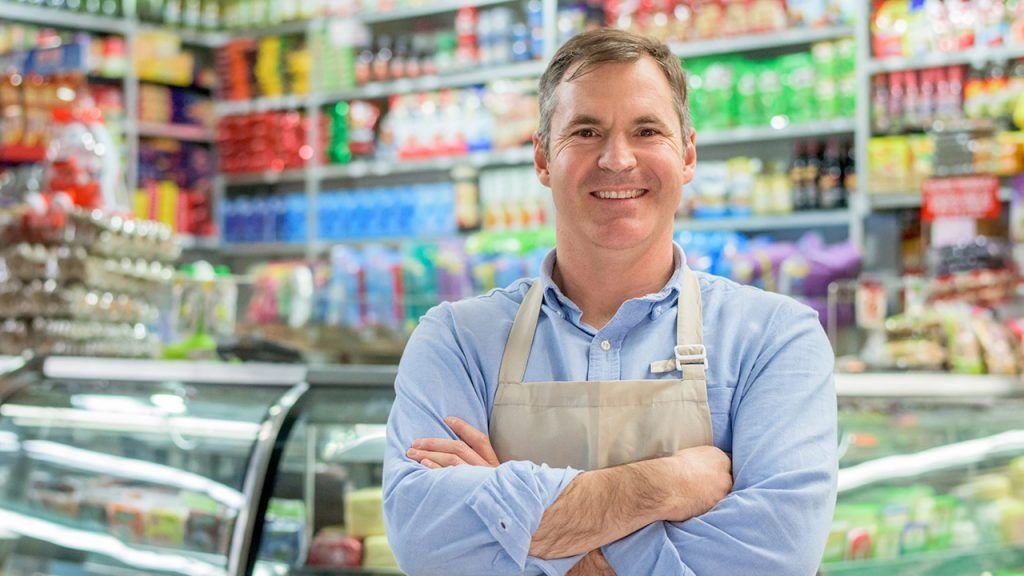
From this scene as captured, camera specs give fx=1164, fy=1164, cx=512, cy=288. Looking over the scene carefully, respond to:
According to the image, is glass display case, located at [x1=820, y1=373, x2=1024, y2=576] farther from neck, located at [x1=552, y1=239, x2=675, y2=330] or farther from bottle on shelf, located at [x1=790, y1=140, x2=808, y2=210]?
bottle on shelf, located at [x1=790, y1=140, x2=808, y2=210]

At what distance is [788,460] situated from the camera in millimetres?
1443

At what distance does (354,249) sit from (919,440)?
5.17 meters

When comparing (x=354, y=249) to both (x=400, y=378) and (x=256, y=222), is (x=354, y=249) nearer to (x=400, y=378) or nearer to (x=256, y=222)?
(x=256, y=222)

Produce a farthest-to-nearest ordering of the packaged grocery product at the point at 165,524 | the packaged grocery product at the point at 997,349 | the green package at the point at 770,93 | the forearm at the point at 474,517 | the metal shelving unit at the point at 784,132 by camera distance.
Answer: the green package at the point at 770,93 < the metal shelving unit at the point at 784,132 < the packaged grocery product at the point at 997,349 < the packaged grocery product at the point at 165,524 < the forearm at the point at 474,517

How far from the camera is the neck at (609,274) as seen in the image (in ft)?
5.28

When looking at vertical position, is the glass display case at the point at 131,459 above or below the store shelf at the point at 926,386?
below

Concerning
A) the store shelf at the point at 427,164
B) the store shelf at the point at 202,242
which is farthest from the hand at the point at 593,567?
the store shelf at the point at 202,242

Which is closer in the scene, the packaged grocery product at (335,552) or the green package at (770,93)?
the packaged grocery product at (335,552)

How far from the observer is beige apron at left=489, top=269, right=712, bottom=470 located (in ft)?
4.97

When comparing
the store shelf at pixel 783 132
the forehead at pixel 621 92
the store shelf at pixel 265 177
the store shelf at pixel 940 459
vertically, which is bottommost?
the store shelf at pixel 940 459

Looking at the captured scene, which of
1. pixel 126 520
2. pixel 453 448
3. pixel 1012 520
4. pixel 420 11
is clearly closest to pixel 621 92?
pixel 453 448

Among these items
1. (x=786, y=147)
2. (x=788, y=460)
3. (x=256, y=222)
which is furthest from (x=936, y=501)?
(x=256, y=222)

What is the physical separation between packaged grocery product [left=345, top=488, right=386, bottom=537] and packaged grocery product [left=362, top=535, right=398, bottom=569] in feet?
0.09

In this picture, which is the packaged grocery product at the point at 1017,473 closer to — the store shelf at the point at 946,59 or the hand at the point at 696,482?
the hand at the point at 696,482
